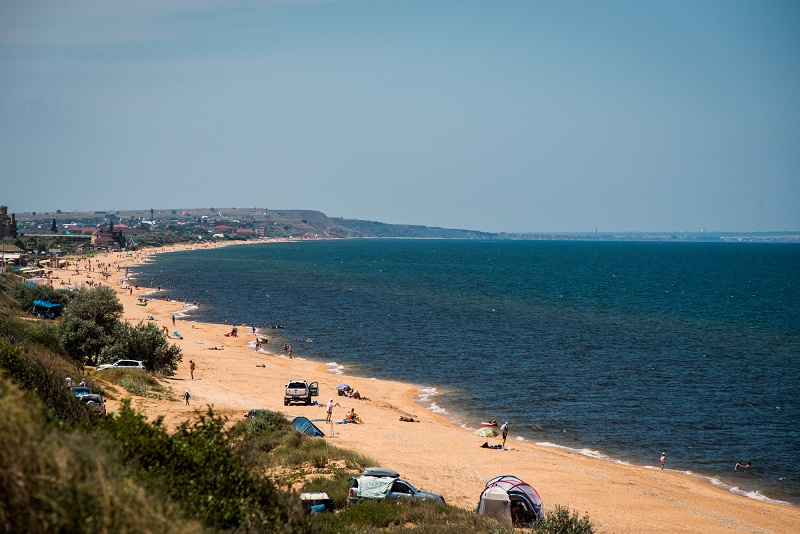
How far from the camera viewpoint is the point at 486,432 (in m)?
32.2

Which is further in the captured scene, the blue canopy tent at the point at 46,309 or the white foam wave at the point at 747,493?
the blue canopy tent at the point at 46,309

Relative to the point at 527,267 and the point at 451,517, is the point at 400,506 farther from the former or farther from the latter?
the point at 527,267

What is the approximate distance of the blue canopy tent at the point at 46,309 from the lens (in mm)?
52131

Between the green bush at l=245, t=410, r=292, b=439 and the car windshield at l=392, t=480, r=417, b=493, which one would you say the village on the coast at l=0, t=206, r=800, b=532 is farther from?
the green bush at l=245, t=410, r=292, b=439

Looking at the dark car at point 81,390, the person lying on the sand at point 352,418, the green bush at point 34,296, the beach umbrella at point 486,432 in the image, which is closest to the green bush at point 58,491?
the dark car at point 81,390

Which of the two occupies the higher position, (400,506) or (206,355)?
(400,506)

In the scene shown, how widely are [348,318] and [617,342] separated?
2880cm

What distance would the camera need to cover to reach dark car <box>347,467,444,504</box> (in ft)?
59.9

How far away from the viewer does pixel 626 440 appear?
33.2 metres

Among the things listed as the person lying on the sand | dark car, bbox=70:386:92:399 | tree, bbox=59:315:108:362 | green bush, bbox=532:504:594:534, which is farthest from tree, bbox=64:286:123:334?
green bush, bbox=532:504:594:534

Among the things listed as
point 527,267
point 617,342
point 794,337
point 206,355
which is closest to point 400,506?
point 206,355

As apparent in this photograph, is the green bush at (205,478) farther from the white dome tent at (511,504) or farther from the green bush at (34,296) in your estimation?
the green bush at (34,296)

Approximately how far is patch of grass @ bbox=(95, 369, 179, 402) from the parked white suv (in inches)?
24.0

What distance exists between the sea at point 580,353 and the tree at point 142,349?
476 inches
